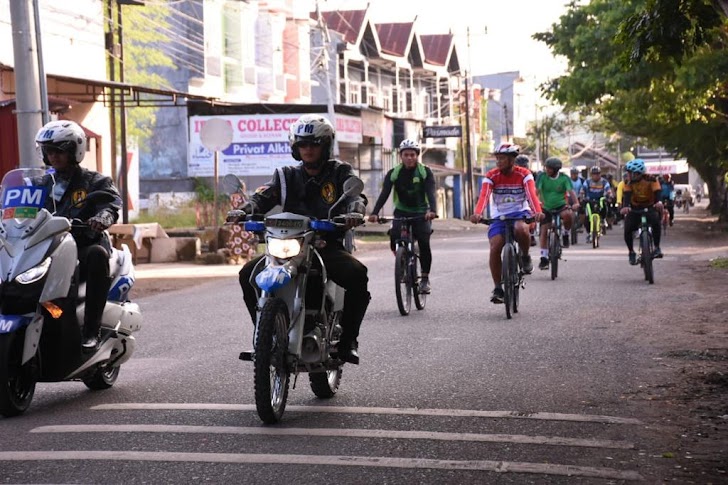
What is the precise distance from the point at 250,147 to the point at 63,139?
32464 millimetres

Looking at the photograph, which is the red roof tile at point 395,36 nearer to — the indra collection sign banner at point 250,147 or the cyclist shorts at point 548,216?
the indra collection sign banner at point 250,147

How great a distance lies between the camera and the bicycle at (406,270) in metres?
13.3

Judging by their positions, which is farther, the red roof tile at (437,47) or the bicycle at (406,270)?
the red roof tile at (437,47)

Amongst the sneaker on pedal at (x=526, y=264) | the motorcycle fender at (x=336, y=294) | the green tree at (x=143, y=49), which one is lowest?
the sneaker on pedal at (x=526, y=264)

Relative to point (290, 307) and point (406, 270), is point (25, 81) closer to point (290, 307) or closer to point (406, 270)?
point (406, 270)

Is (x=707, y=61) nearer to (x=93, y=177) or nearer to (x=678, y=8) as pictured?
(x=678, y=8)

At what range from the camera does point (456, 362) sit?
9.48 m

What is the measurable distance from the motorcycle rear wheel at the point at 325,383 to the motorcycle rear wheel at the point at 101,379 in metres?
1.55

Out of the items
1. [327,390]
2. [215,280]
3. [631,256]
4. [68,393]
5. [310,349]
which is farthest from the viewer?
[215,280]

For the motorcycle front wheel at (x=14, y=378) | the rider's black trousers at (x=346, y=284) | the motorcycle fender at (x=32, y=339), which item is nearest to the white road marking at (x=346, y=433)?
the motorcycle front wheel at (x=14, y=378)

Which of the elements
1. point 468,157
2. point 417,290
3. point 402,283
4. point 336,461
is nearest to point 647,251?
point 417,290

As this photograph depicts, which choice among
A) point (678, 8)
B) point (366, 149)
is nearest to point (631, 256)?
point (678, 8)

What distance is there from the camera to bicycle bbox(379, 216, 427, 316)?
13.3m

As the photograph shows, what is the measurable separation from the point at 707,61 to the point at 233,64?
71.6 ft
